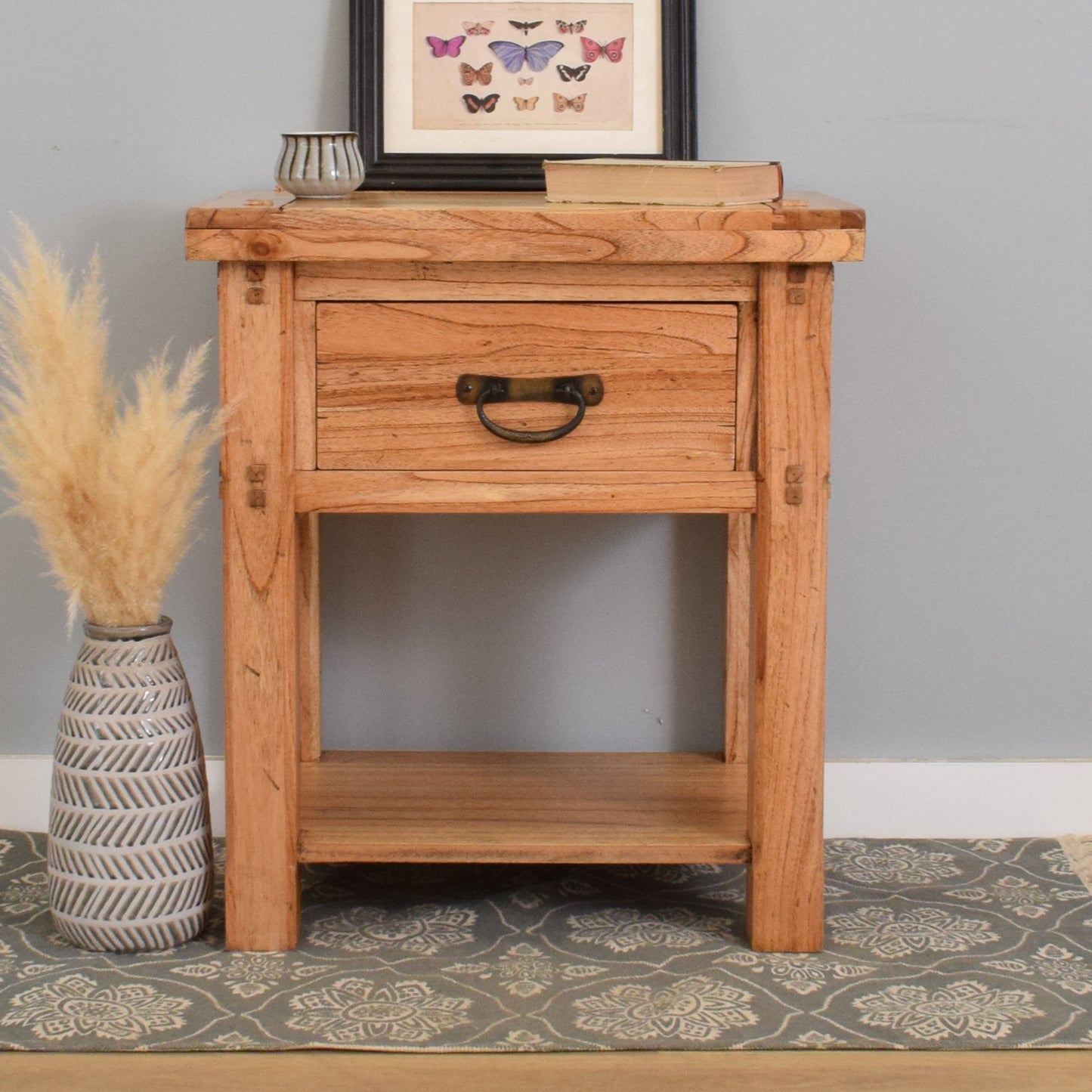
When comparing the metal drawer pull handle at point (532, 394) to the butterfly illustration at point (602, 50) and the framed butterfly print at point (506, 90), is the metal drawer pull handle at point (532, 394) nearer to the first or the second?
the framed butterfly print at point (506, 90)

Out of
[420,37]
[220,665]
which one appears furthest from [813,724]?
[420,37]

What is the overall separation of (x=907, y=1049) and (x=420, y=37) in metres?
1.23

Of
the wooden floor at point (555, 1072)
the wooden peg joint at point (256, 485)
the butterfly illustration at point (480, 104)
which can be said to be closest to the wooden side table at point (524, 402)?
the wooden peg joint at point (256, 485)

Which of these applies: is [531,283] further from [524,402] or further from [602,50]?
[602,50]

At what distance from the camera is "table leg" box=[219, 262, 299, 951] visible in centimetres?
136

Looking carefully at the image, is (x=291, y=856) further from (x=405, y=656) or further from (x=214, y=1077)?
(x=405, y=656)

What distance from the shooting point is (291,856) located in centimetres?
Answer: 144

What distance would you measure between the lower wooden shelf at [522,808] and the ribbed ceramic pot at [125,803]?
0.14 m

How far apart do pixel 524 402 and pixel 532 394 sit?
1 centimetres

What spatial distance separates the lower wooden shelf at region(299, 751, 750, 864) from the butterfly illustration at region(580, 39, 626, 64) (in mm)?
846

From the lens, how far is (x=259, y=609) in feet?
4.60

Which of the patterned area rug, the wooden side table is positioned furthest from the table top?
the patterned area rug

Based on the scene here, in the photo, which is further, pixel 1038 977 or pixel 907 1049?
pixel 1038 977

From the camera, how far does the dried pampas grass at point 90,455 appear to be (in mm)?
1405
